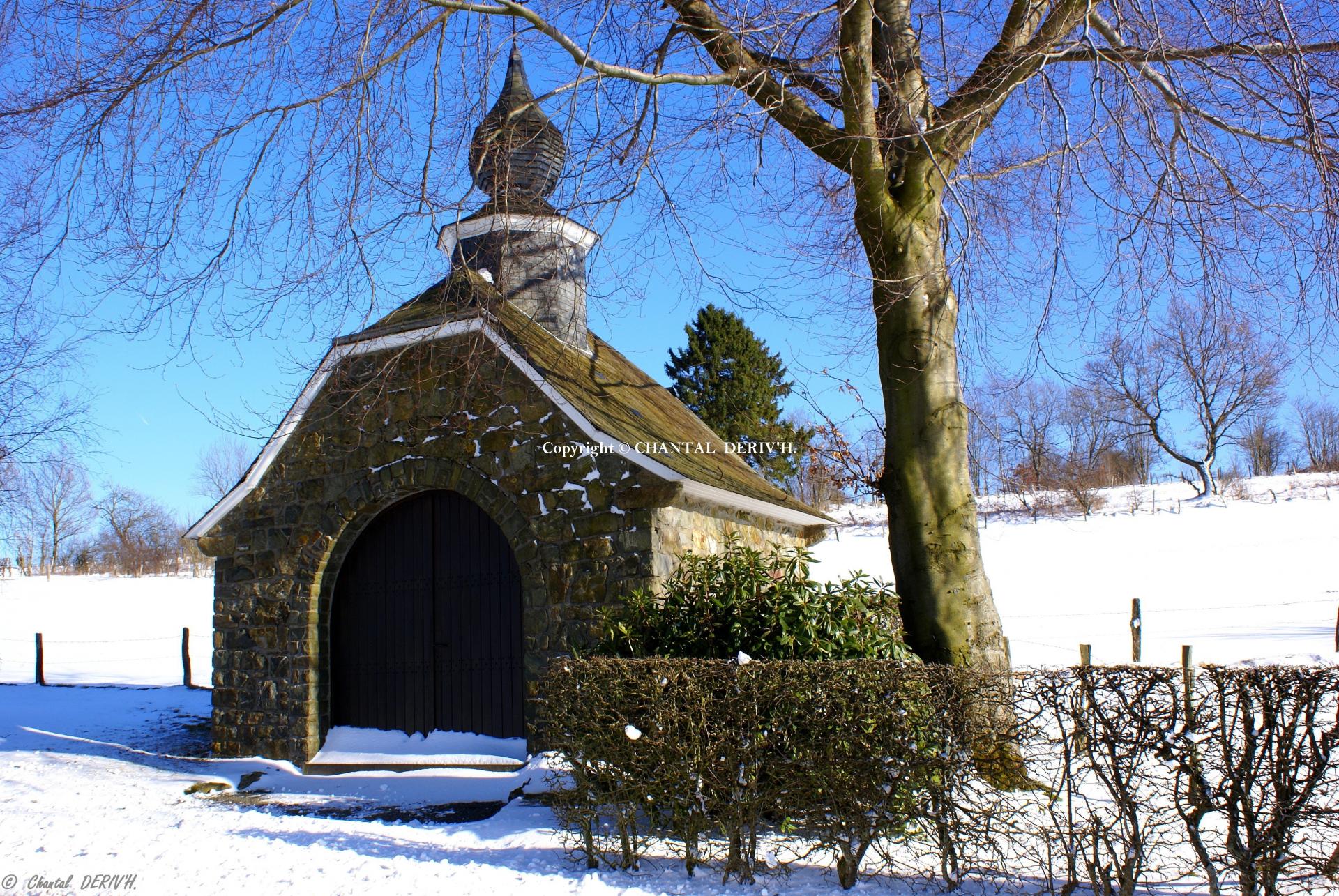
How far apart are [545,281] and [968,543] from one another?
7.22 metres

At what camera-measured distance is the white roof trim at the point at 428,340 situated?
8469 millimetres

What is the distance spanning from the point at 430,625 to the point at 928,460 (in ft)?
17.6

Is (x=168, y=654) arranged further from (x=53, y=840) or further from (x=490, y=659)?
(x=53, y=840)

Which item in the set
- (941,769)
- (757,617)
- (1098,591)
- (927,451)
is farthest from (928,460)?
(1098,591)

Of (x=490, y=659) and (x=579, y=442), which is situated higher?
(x=579, y=442)

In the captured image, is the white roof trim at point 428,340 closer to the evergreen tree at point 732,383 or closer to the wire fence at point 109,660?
the wire fence at point 109,660

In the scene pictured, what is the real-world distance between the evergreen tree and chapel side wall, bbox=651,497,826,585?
2003cm

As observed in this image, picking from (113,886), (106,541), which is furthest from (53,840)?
(106,541)

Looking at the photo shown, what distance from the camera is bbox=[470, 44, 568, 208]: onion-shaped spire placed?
6.62 meters

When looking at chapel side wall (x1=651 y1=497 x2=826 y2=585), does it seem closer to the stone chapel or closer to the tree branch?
the stone chapel

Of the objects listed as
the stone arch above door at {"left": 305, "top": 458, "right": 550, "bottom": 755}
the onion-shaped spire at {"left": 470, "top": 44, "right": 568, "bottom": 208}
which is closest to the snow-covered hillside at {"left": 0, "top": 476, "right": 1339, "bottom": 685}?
the stone arch above door at {"left": 305, "top": 458, "right": 550, "bottom": 755}

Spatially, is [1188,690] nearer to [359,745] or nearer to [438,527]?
[438,527]

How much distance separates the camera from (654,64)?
7.27 m

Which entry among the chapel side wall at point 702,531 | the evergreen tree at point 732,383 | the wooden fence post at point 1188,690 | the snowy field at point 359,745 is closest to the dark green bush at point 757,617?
the chapel side wall at point 702,531
